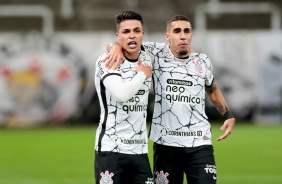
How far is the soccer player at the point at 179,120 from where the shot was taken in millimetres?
8703

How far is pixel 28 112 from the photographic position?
2462 centimetres

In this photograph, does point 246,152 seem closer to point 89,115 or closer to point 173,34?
point 89,115

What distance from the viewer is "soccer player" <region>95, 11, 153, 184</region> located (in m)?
7.88

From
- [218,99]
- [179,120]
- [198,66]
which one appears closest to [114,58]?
[179,120]

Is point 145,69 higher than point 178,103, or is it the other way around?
point 145,69

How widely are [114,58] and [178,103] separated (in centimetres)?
111

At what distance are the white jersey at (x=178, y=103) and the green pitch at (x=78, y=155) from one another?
189 inches

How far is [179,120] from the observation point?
28.6 feet

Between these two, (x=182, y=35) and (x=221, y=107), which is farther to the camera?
(x=221, y=107)

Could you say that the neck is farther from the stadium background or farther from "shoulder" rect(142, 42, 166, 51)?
the stadium background

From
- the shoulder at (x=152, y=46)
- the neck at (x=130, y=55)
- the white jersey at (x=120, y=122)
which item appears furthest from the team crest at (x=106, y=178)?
the shoulder at (x=152, y=46)

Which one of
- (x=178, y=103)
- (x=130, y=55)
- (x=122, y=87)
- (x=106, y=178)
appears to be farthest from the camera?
(x=178, y=103)

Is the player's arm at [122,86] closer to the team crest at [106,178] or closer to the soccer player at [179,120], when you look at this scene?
the team crest at [106,178]

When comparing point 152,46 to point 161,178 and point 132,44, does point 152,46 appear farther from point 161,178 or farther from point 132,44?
point 161,178
